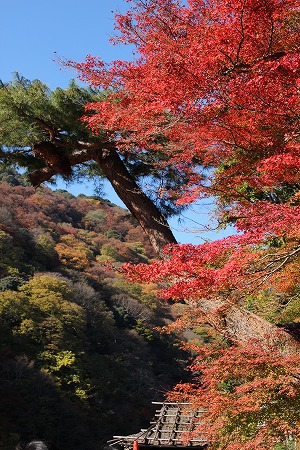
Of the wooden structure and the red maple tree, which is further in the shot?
the wooden structure

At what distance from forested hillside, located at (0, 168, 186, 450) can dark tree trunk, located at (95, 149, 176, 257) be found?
299 centimetres

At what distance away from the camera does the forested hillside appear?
62.1 feet

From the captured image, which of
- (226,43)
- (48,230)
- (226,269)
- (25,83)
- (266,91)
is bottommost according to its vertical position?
(226,269)

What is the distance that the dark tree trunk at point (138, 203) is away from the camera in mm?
6184

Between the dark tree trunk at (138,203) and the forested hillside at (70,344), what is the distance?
299 cm

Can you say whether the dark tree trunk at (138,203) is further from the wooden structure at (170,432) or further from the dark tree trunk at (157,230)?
the wooden structure at (170,432)

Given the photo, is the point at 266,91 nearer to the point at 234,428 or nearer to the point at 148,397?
the point at 234,428

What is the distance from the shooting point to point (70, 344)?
22891 millimetres

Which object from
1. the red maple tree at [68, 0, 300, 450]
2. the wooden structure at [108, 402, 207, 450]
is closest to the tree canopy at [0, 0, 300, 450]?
the red maple tree at [68, 0, 300, 450]

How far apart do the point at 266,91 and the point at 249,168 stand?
2.01m

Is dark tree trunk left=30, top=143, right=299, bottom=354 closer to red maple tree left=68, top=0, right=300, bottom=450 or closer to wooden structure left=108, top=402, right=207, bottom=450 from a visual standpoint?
red maple tree left=68, top=0, right=300, bottom=450

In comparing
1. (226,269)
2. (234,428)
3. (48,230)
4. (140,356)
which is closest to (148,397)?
(140,356)

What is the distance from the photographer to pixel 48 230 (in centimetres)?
3988

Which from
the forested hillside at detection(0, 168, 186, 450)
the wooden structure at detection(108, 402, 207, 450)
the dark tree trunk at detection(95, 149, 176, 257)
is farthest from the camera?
the forested hillside at detection(0, 168, 186, 450)
